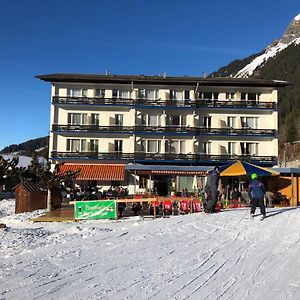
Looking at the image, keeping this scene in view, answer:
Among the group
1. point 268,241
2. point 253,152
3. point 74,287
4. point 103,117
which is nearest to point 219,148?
point 253,152

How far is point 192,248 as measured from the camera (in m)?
10.5

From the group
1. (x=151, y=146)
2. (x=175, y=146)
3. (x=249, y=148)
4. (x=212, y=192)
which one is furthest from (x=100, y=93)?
(x=212, y=192)

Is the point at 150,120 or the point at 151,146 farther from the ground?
the point at 150,120

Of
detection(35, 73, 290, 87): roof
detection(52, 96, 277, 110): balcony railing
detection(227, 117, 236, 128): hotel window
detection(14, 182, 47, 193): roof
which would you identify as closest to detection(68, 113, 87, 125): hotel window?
detection(52, 96, 277, 110): balcony railing

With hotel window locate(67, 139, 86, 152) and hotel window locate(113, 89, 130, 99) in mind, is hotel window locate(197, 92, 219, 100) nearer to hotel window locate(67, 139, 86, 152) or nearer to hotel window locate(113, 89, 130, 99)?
hotel window locate(113, 89, 130, 99)

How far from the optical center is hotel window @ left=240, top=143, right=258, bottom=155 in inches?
1903

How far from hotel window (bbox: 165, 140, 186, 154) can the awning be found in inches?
239

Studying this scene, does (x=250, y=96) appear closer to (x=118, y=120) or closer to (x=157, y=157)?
(x=157, y=157)

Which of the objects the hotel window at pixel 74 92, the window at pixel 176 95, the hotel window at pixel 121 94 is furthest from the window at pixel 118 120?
the window at pixel 176 95

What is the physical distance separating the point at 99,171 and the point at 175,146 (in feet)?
32.2

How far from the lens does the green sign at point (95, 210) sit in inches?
764

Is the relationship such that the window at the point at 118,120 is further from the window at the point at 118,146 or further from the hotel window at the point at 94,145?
the hotel window at the point at 94,145

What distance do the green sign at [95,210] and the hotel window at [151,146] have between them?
28.1 metres

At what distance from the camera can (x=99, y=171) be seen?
145ft
